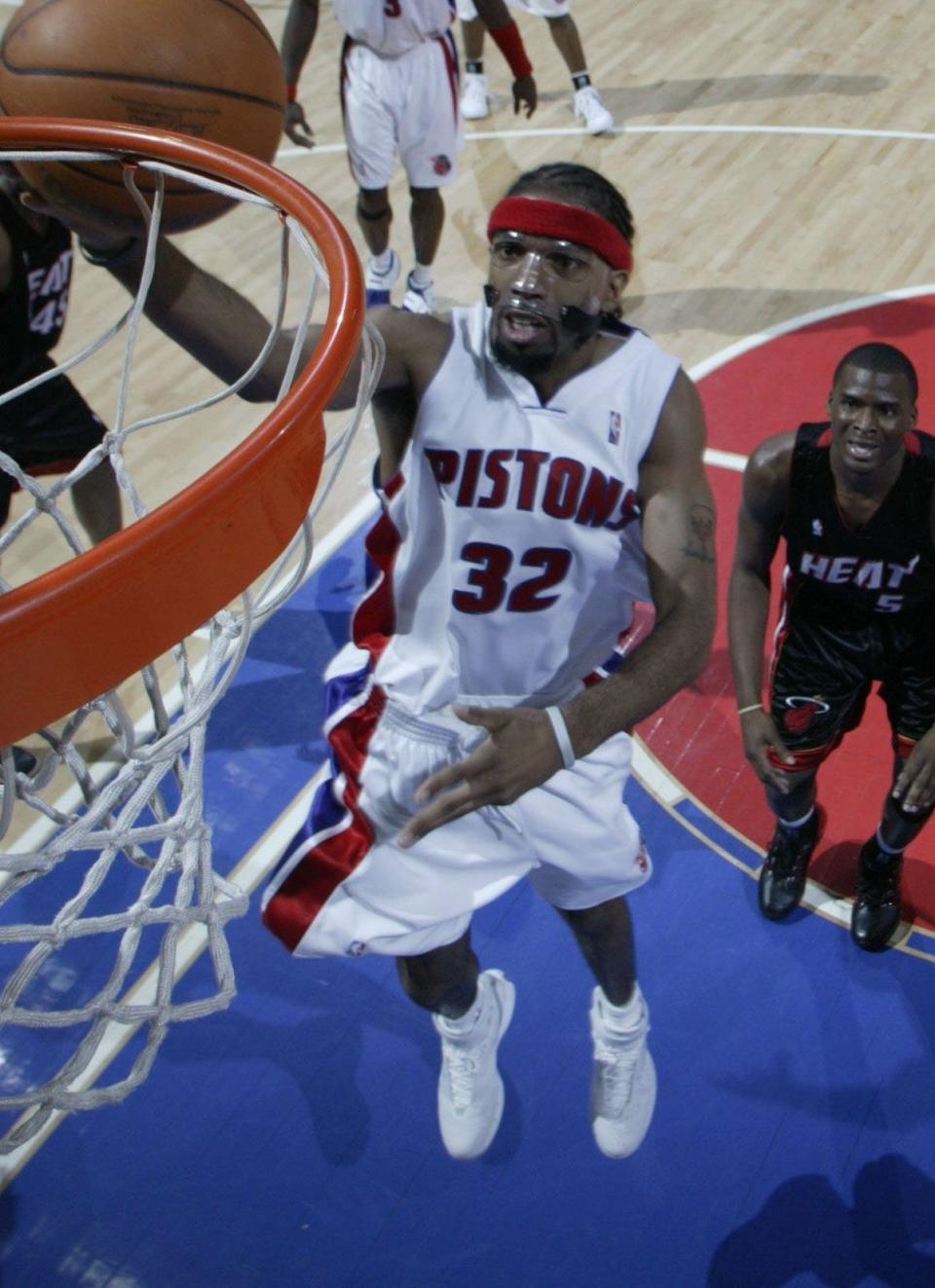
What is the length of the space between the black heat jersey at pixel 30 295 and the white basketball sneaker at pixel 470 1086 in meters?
2.17

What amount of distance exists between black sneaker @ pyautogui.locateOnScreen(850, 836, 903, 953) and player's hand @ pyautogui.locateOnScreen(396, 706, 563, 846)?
1551mm

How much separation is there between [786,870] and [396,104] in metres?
3.80

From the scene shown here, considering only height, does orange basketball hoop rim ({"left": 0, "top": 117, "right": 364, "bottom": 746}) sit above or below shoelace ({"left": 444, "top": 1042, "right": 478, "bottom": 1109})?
above

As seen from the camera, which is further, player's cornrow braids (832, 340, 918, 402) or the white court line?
the white court line

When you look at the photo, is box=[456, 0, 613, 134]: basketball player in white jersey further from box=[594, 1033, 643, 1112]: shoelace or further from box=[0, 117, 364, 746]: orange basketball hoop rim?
box=[0, 117, 364, 746]: orange basketball hoop rim

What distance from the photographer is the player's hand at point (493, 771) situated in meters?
2.00

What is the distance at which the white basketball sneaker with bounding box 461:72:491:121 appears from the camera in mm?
7668

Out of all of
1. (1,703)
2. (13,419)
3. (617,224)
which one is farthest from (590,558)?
(13,419)

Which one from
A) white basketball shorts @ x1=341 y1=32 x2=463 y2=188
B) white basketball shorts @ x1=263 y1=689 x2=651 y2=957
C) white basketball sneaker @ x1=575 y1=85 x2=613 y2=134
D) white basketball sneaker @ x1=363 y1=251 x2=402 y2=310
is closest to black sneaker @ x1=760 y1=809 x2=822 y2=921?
white basketball shorts @ x1=263 y1=689 x2=651 y2=957

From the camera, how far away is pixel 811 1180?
2.83 metres

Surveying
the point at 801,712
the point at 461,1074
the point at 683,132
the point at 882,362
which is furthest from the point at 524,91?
the point at 461,1074

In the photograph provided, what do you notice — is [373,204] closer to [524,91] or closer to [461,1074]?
[524,91]

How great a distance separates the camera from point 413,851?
263 centimetres

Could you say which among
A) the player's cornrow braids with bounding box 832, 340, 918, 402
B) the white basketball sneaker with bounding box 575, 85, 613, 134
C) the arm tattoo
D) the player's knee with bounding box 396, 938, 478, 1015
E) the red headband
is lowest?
the player's knee with bounding box 396, 938, 478, 1015
